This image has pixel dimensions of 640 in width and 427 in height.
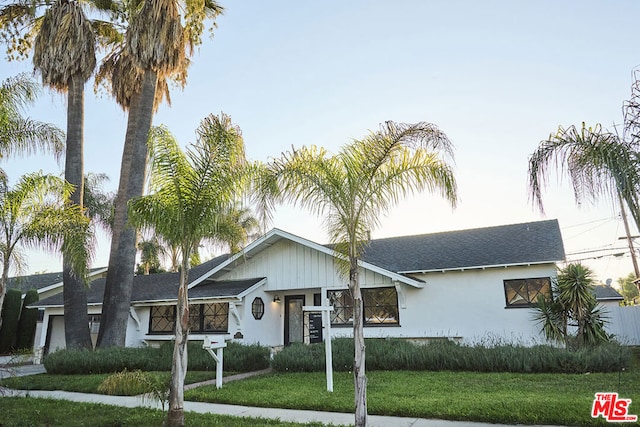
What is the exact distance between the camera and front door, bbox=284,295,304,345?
16828 millimetres

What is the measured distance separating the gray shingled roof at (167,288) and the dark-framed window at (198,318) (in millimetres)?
584

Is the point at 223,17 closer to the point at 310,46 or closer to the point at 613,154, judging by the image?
the point at 310,46

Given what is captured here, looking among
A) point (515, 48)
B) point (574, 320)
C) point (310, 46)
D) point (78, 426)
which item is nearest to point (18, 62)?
point (310, 46)

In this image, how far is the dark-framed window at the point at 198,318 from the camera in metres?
16.2

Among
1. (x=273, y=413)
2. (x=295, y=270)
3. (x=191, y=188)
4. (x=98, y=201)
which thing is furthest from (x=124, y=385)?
(x=98, y=201)

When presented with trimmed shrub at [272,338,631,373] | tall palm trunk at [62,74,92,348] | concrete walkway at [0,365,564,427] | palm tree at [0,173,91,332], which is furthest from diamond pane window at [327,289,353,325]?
palm tree at [0,173,91,332]

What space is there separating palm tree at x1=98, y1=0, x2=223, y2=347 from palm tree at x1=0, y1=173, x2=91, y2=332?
14.4 ft

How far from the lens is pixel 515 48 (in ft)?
35.7

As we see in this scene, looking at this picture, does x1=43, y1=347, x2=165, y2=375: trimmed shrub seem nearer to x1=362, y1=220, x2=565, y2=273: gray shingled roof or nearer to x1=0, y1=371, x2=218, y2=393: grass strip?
x1=0, y1=371, x2=218, y2=393: grass strip

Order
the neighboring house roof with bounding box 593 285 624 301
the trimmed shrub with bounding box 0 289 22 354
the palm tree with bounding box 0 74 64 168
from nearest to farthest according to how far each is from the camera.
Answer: the palm tree with bounding box 0 74 64 168, the trimmed shrub with bounding box 0 289 22 354, the neighboring house roof with bounding box 593 285 624 301

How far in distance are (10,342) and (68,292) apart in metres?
11.7

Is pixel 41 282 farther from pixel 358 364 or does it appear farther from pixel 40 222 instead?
pixel 358 364

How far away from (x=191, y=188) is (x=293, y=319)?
10586 millimetres

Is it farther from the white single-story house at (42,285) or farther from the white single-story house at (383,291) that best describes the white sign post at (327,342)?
the white single-story house at (42,285)
